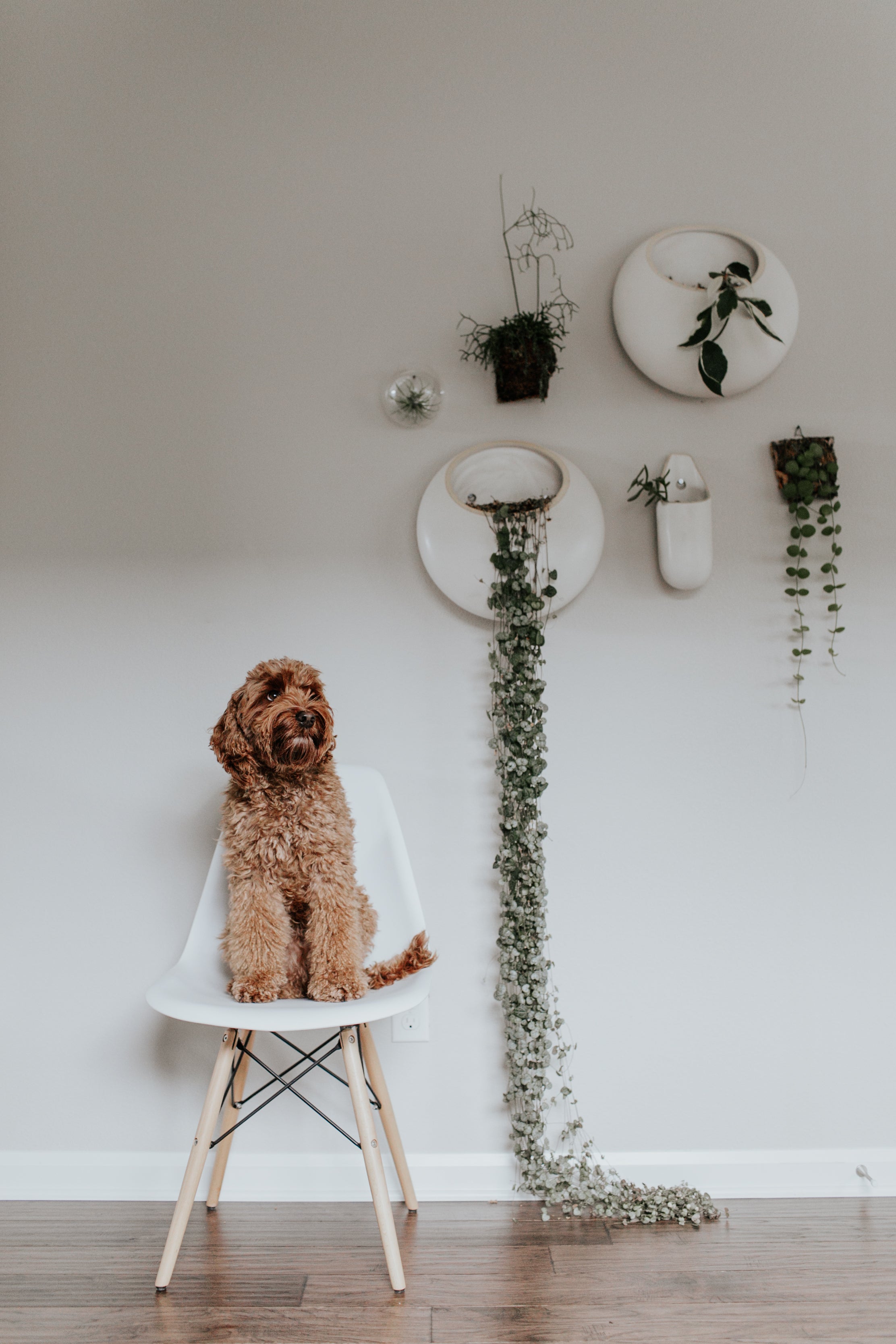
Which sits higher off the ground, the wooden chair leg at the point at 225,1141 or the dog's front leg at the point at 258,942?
the dog's front leg at the point at 258,942


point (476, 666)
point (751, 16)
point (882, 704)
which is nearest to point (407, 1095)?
point (476, 666)

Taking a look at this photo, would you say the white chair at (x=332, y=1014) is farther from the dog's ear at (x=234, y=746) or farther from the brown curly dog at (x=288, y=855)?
the dog's ear at (x=234, y=746)

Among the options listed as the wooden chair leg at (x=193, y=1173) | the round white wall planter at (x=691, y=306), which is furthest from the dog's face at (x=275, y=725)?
the round white wall planter at (x=691, y=306)

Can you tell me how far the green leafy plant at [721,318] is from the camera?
76.0 inches

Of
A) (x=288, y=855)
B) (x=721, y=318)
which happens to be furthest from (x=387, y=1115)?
(x=721, y=318)

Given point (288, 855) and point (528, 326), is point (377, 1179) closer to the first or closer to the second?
point (288, 855)

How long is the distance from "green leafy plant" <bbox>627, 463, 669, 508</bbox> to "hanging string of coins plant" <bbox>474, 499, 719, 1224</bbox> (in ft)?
0.85

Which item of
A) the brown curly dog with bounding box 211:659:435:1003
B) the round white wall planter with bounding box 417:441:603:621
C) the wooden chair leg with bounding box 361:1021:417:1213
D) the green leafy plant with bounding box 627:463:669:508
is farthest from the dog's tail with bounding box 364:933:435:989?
the green leafy plant with bounding box 627:463:669:508

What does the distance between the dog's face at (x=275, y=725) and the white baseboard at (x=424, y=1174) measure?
0.94 metres

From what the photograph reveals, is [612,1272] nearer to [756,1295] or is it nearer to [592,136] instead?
[756,1295]

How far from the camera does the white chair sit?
57.3 inches

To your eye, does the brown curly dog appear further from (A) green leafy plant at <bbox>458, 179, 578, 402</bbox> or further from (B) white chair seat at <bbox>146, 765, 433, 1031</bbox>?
(A) green leafy plant at <bbox>458, 179, 578, 402</bbox>

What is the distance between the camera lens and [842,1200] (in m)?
1.87

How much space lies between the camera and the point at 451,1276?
1.53 meters
